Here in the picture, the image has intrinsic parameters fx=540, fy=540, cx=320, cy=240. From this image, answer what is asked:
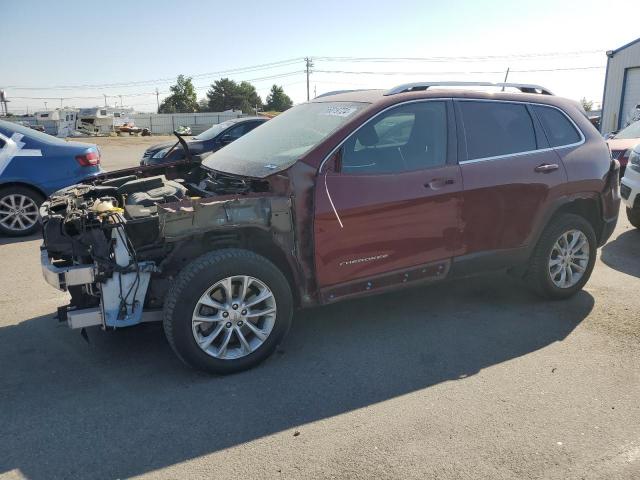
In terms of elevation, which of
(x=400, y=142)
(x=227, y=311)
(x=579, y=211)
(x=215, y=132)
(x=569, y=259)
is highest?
(x=400, y=142)

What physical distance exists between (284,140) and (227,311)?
4.96ft

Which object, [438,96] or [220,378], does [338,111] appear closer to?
[438,96]

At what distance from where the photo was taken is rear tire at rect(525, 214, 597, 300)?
→ 4793mm

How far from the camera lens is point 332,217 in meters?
3.75

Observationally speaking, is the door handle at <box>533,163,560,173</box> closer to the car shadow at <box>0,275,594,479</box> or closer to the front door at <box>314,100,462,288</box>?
the front door at <box>314,100,462,288</box>

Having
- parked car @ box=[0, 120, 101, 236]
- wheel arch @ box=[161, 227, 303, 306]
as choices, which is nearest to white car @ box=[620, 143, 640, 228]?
wheel arch @ box=[161, 227, 303, 306]

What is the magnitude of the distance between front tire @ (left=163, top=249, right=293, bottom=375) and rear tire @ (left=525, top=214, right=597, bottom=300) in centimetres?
241

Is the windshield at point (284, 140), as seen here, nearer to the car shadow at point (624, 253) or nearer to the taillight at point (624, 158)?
the car shadow at point (624, 253)

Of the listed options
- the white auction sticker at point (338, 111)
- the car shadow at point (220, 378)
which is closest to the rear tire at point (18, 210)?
the car shadow at point (220, 378)

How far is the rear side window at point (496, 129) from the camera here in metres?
4.37

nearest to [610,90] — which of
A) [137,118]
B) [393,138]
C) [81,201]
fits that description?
[393,138]

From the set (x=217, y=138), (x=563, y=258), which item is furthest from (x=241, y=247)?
(x=217, y=138)

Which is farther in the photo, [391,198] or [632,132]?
[632,132]

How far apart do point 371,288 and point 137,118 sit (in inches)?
2647
